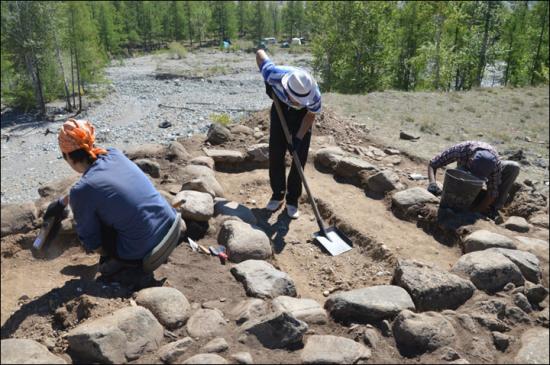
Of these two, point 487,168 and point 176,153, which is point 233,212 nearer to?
point 176,153

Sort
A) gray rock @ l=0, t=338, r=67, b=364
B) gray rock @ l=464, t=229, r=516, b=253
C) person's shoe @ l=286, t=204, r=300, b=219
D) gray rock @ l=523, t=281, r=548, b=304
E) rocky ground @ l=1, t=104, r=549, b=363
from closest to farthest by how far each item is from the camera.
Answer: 1. gray rock @ l=0, t=338, r=67, b=364
2. rocky ground @ l=1, t=104, r=549, b=363
3. gray rock @ l=523, t=281, r=548, b=304
4. gray rock @ l=464, t=229, r=516, b=253
5. person's shoe @ l=286, t=204, r=300, b=219

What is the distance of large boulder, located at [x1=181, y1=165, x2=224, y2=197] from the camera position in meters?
5.04

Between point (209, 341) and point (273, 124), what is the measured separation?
2660mm

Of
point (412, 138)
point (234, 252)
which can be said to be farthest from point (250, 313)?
point (412, 138)

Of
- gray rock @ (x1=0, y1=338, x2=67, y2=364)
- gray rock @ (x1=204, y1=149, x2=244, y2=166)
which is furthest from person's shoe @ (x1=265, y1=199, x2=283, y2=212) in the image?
gray rock @ (x1=0, y1=338, x2=67, y2=364)

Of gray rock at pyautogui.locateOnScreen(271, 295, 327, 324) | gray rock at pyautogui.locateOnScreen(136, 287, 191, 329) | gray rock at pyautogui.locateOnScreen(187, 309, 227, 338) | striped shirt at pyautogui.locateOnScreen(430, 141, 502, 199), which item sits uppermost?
striped shirt at pyautogui.locateOnScreen(430, 141, 502, 199)

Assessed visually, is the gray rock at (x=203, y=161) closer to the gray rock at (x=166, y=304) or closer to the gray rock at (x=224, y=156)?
the gray rock at (x=224, y=156)

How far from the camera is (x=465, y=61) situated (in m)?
22.0

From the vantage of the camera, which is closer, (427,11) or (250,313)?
(250,313)

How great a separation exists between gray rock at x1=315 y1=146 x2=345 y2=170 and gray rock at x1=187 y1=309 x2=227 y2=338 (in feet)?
11.7

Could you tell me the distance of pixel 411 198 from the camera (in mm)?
5340

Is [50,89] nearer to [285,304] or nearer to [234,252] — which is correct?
[234,252]

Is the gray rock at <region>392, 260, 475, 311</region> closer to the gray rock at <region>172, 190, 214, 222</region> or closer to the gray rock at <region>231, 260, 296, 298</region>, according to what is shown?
the gray rock at <region>231, 260, 296, 298</region>

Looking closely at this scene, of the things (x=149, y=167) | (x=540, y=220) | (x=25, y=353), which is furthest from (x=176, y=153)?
(x=540, y=220)
